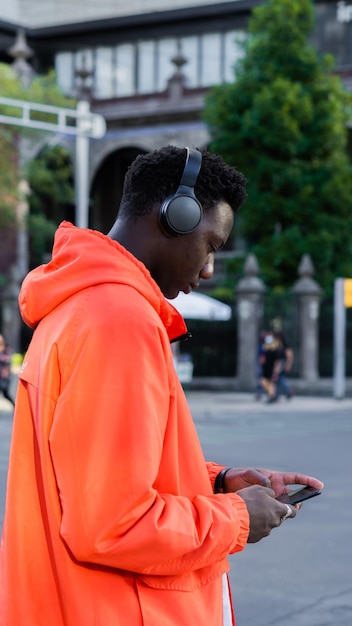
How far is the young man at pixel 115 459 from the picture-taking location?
1.94 meters

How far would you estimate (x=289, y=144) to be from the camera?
32.1 metres

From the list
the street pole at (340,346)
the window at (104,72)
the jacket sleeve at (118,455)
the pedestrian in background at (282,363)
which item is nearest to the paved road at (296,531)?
the jacket sleeve at (118,455)

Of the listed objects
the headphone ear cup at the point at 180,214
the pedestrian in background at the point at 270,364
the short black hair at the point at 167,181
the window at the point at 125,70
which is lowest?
the pedestrian in background at the point at 270,364

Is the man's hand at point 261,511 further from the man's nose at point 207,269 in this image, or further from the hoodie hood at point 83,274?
the man's nose at point 207,269

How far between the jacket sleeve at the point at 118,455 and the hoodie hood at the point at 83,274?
0.12 metres

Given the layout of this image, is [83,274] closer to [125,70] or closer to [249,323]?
[249,323]

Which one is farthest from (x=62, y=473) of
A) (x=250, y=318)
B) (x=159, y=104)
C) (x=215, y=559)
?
(x=159, y=104)

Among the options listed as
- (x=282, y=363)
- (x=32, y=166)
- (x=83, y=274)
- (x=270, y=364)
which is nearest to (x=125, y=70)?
(x=32, y=166)

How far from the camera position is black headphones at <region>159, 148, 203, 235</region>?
216 cm

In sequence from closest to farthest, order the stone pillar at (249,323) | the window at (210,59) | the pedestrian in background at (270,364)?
1. the pedestrian in background at (270,364)
2. the stone pillar at (249,323)
3. the window at (210,59)

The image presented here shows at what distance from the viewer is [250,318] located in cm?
3044

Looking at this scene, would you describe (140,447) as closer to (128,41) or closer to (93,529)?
(93,529)

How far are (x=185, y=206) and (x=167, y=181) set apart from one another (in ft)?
0.45

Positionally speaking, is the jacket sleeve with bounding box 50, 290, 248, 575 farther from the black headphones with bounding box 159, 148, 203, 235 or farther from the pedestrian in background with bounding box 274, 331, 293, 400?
the pedestrian in background with bounding box 274, 331, 293, 400
